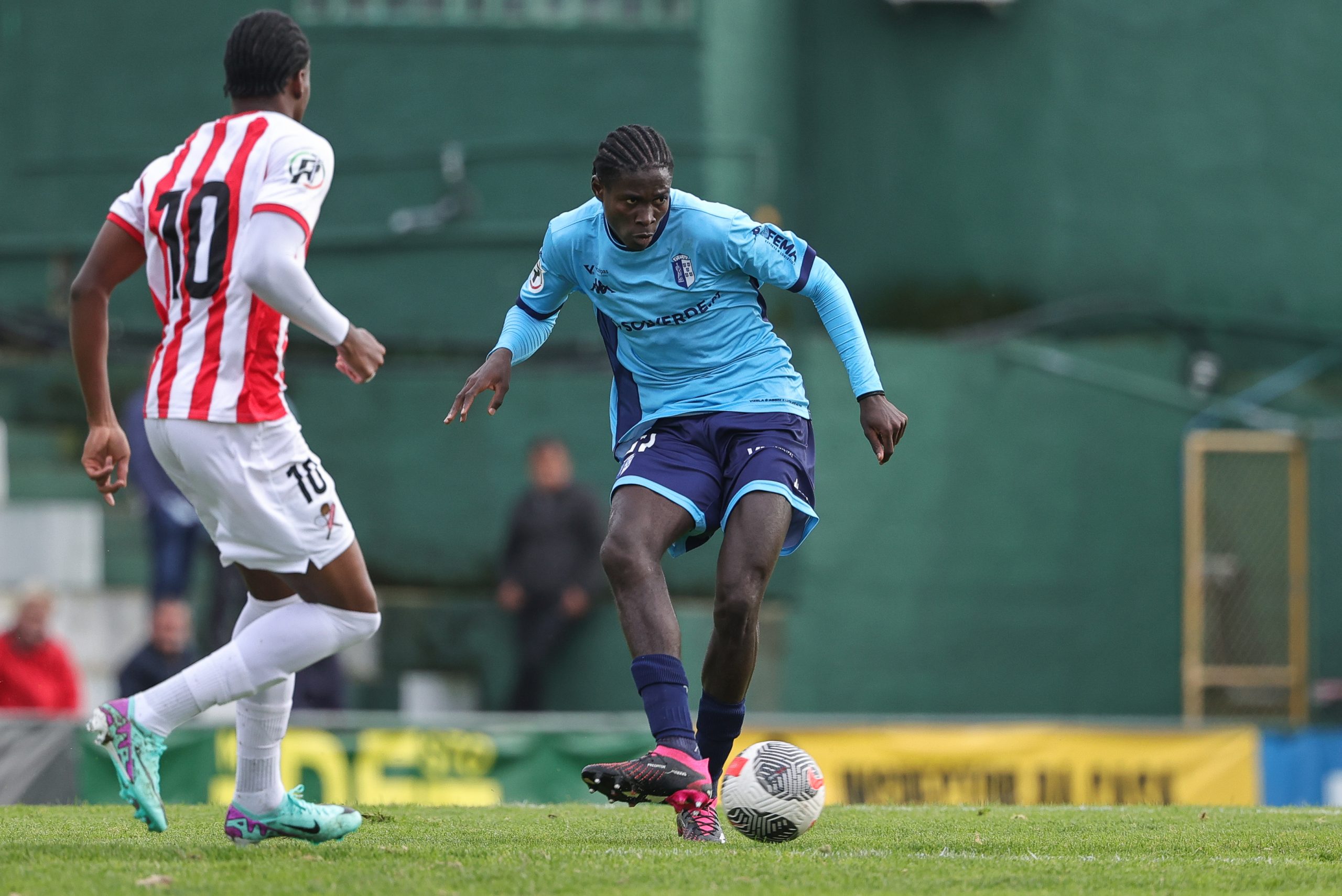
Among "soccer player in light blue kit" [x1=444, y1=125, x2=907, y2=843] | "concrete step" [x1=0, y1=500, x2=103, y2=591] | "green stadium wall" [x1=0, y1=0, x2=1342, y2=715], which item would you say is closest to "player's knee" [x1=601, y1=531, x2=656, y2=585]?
"soccer player in light blue kit" [x1=444, y1=125, x2=907, y2=843]

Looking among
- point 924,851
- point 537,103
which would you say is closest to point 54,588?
point 537,103

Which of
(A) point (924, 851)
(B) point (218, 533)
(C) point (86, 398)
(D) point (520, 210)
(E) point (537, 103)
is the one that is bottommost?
(A) point (924, 851)

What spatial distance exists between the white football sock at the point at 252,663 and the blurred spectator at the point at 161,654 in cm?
629

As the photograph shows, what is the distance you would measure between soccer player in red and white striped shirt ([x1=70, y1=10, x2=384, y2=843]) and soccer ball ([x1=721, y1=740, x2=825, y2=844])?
1210 mm

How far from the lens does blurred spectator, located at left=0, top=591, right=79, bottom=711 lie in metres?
11.3

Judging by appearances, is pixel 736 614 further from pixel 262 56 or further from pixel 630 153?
→ pixel 262 56

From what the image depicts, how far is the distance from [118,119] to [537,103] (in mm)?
3425

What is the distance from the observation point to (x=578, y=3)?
14273 mm

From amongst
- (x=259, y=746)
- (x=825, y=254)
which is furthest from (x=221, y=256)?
(x=825, y=254)

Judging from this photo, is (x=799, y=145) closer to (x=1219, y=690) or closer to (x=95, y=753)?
(x=1219, y=690)

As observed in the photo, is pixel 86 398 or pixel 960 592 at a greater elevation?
pixel 86 398

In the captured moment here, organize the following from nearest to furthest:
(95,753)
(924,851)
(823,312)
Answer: (924,851) → (823,312) → (95,753)

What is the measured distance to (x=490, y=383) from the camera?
222 inches

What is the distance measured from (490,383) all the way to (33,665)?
6.88 m
